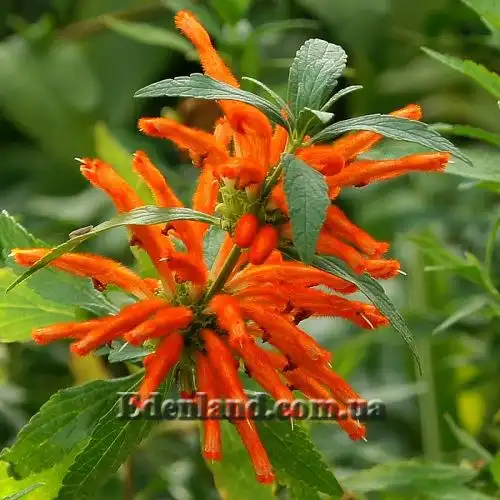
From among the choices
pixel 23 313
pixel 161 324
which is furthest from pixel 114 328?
pixel 23 313

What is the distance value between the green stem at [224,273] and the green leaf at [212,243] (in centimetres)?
3

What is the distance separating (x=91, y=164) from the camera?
562mm

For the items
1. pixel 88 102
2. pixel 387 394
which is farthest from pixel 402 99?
pixel 387 394

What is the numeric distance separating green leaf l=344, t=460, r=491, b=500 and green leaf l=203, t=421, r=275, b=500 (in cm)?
10

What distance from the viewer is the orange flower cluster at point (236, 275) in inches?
20.5

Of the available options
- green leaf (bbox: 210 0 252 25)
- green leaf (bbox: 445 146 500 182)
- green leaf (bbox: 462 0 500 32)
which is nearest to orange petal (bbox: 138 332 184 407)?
green leaf (bbox: 445 146 500 182)

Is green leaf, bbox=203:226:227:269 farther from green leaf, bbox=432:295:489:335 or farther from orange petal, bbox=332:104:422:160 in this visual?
green leaf, bbox=432:295:489:335

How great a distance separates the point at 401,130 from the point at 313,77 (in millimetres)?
66

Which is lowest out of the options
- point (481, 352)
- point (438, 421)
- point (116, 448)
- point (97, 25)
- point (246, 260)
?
point (438, 421)

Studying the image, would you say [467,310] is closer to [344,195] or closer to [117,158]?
[117,158]

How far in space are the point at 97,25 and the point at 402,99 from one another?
58 centimetres

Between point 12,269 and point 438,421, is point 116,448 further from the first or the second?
point 438,421

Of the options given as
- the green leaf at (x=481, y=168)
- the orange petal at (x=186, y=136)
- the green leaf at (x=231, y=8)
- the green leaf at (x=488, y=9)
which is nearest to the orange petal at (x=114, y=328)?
the orange petal at (x=186, y=136)

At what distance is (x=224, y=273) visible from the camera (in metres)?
0.57
